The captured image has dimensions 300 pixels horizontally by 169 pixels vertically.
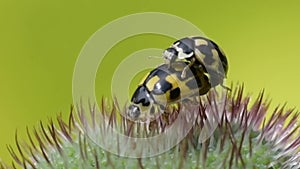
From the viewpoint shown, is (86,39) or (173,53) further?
(86,39)

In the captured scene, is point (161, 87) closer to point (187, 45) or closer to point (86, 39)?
point (187, 45)

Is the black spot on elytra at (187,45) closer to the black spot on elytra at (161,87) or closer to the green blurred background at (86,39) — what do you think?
the black spot on elytra at (161,87)

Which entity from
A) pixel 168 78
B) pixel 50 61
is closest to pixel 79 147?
pixel 168 78

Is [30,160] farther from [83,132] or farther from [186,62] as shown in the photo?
[186,62]

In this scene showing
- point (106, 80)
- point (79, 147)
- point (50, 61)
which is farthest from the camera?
point (50, 61)

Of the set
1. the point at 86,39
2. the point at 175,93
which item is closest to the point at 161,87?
the point at 175,93

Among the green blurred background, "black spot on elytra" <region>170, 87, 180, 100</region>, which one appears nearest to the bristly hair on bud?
"black spot on elytra" <region>170, 87, 180, 100</region>
